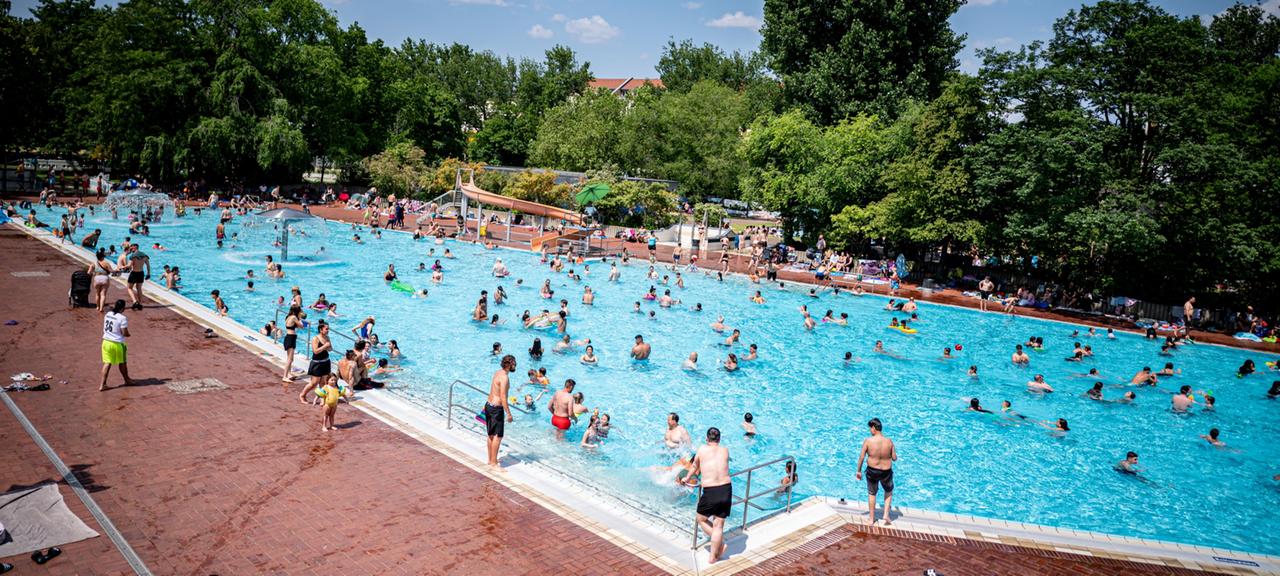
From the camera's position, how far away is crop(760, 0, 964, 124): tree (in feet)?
151

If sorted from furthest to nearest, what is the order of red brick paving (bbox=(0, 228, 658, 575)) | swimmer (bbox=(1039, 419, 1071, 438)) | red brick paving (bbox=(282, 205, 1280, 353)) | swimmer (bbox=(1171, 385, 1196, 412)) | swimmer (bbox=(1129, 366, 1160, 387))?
red brick paving (bbox=(282, 205, 1280, 353)) < swimmer (bbox=(1129, 366, 1160, 387)) < swimmer (bbox=(1171, 385, 1196, 412)) < swimmer (bbox=(1039, 419, 1071, 438)) < red brick paving (bbox=(0, 228, 658, 575))

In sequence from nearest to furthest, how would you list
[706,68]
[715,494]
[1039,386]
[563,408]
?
[715,494] < [563,408] < [1039,386] < [706,68]

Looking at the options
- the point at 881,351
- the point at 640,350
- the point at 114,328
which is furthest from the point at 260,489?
the point at 881,351

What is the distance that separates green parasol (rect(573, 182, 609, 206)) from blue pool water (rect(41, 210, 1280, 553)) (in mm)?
9716

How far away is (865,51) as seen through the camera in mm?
45750

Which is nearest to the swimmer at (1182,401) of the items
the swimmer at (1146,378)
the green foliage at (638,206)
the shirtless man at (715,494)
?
the swimmer at (1146,378)

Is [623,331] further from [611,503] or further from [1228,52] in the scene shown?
[1228,52]

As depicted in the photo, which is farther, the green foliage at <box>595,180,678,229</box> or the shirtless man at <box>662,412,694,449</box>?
the green foliage at <box>595,180,678,229</box>

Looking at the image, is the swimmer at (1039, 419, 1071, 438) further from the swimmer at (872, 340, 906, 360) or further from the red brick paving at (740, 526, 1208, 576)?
the red brick paving at (740, 526, 1208, 576)

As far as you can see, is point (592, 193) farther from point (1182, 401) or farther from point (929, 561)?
point (929, 561)

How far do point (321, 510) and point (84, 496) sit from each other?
2.83 meters

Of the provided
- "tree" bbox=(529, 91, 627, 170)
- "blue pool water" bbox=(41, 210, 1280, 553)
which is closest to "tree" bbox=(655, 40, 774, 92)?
"tree" bbox=(529, 91, 627, 170)

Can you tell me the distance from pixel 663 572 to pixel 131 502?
21.4 feet

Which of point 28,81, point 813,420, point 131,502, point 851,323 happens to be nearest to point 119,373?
point 131,502
